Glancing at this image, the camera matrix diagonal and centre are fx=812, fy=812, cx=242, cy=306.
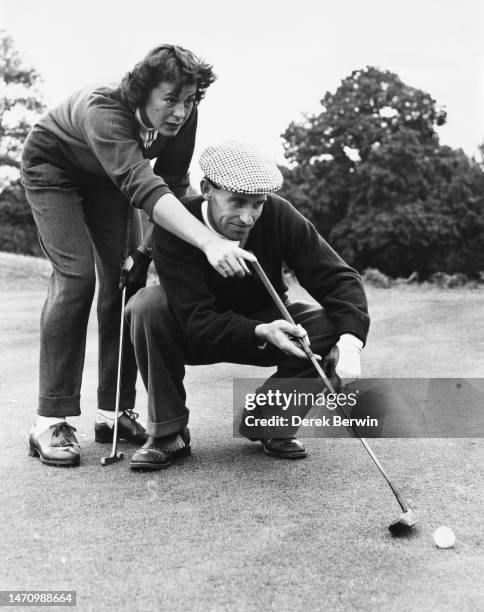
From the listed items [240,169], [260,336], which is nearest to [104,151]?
[240,169]

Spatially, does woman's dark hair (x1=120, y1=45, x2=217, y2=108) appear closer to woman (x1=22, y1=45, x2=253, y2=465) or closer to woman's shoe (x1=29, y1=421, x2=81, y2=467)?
woman (x1=22, y1=45, x2=253, y2=465)

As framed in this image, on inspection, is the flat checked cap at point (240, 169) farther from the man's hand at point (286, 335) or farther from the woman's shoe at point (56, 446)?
the woman's shoe at point (56, 446)

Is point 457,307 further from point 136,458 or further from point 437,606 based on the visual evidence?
point 437,606

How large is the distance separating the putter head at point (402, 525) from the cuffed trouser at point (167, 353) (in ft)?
3.22

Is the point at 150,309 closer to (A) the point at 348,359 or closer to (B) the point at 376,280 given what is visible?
(A) the point at 348,359

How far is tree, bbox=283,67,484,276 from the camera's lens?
34.6m

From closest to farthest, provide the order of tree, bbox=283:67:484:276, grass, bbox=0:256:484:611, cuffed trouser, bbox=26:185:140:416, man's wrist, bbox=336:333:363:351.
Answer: grass, bbox=0:256:484:611 → man's wrist, bbox=336:333:363:351 → cuffed trouser, bbox=26:185:140:416 → tree, bbox=283:67:484:276

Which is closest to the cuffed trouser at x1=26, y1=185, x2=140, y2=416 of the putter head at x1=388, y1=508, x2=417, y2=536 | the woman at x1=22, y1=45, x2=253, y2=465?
the woman at x1=22, y1=45, x2=253, y2=465

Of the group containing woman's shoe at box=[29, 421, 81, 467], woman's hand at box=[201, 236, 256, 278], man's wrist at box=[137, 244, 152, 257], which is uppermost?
woman's hand at box=[201, 236, 256, 278]

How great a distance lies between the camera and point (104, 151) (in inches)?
128

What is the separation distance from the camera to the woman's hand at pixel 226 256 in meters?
3.00

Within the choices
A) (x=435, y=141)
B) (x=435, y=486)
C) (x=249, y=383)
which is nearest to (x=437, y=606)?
(x=435, y=486)

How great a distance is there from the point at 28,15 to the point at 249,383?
28.9 feet

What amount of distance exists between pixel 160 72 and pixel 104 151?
0.39 m
